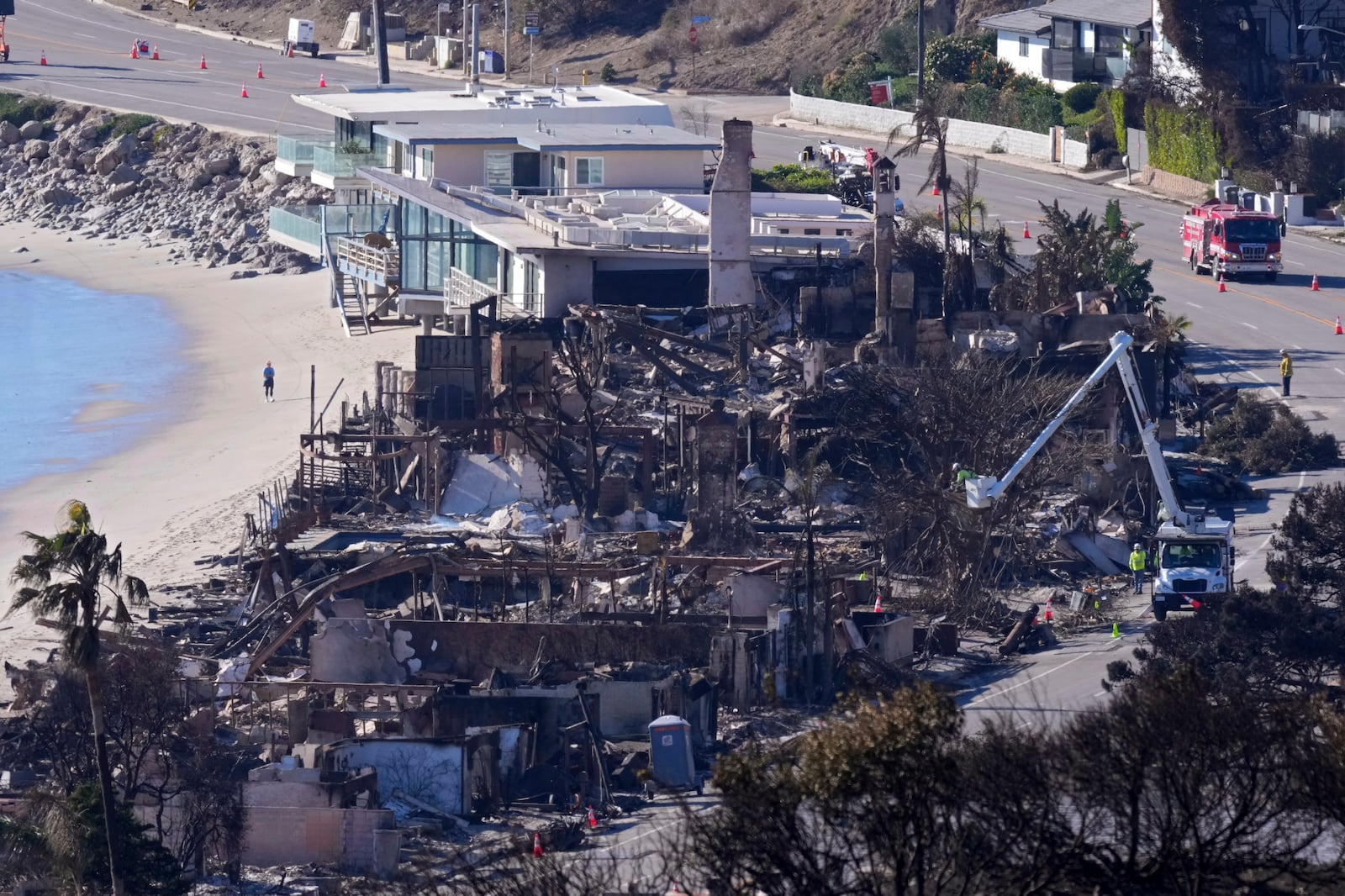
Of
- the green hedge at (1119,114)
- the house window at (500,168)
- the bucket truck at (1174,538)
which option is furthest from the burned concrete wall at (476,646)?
the green hedge at (1119,114)

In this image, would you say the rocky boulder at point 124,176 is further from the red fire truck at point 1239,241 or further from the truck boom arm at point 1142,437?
the truck boom arm at point 1142,437

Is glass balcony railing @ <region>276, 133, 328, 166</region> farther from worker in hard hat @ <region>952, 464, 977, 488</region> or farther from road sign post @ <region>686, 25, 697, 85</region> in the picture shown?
worker in hard hat @ <region>952, 464, 977, 488</region>

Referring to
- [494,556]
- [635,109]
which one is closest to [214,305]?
[635,109]

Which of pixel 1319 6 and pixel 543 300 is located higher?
pixel 1319 6

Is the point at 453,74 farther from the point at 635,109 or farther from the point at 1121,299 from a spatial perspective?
the point at 1121,299


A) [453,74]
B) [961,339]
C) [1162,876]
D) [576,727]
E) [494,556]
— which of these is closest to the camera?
[1162,876]

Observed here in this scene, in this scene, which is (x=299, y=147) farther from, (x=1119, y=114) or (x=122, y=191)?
(x=1119, y=114)
